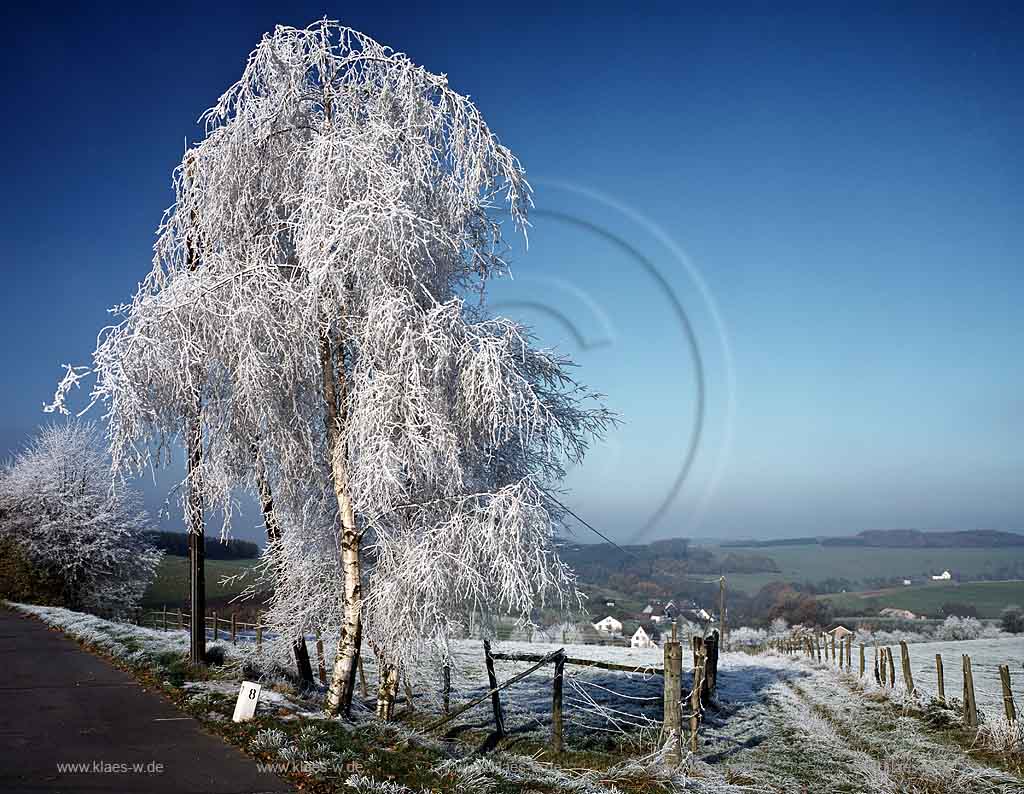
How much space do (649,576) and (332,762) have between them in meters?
19.8

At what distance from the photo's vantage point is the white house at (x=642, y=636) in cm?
4258

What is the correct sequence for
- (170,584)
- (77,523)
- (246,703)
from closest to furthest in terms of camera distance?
(246,703), (77,523), (170,584)

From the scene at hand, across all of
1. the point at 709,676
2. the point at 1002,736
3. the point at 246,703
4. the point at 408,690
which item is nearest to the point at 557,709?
the point at 408,690

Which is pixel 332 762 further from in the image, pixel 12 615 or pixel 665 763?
pixel 12 615

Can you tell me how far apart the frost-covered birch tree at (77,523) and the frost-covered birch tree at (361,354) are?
101 ft

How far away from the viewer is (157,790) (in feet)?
22.6

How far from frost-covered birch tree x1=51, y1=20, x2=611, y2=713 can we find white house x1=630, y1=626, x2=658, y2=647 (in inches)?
1277

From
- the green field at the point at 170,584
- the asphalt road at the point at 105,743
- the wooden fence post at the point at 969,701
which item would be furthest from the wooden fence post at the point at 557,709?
the green field at the point at 170,584

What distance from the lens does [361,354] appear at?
440 inches

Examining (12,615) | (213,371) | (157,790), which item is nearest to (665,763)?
(157,790)

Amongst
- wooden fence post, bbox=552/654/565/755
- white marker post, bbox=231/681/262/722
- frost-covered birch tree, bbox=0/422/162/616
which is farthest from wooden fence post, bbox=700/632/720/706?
frost-covered birch tree, bbox=0/422/162/616

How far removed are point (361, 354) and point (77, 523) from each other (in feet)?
116

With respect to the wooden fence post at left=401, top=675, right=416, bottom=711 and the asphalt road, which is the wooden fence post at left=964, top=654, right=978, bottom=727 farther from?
the asphalt road

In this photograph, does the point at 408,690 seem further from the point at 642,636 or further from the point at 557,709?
the point at 642,636
